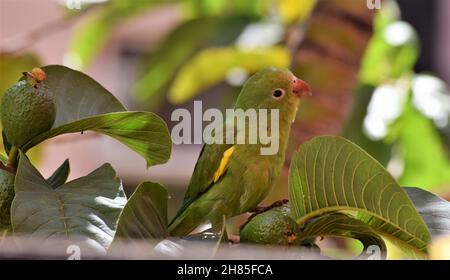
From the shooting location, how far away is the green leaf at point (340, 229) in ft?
1.79

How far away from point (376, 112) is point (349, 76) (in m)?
0.26

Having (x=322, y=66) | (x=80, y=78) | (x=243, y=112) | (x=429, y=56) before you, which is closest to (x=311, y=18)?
(x=322, y=66)

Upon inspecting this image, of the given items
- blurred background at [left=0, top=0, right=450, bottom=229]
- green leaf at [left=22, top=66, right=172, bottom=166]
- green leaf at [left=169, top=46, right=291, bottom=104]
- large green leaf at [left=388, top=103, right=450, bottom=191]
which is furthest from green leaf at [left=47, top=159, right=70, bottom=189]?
large green leaf at [left=388, top=103, right=450, bottom=191]

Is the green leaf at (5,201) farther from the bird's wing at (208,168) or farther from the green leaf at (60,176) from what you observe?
the bird's wing at (208,168)

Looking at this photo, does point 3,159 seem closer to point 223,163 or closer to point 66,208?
point 66,208

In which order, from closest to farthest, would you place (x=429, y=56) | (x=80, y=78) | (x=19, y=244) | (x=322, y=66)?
(x=19, y=244)
(x=80, y=78)
(x=322, y=66)
(x=429, y=56)

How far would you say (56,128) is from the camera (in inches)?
21.9

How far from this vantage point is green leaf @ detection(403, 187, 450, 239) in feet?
1.79

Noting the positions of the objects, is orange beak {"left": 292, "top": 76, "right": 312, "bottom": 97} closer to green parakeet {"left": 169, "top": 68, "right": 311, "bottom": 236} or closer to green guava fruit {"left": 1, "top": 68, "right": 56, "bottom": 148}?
green parakeet {"left": 169, "top": 68, "right": 311, "bottom": 236}

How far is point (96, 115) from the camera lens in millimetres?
576

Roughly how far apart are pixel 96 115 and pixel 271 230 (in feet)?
0.54

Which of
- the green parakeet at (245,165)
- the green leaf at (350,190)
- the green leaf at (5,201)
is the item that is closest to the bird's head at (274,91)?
the green parakeet at (245,165)

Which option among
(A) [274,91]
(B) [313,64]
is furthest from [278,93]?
(B) [313,64]
